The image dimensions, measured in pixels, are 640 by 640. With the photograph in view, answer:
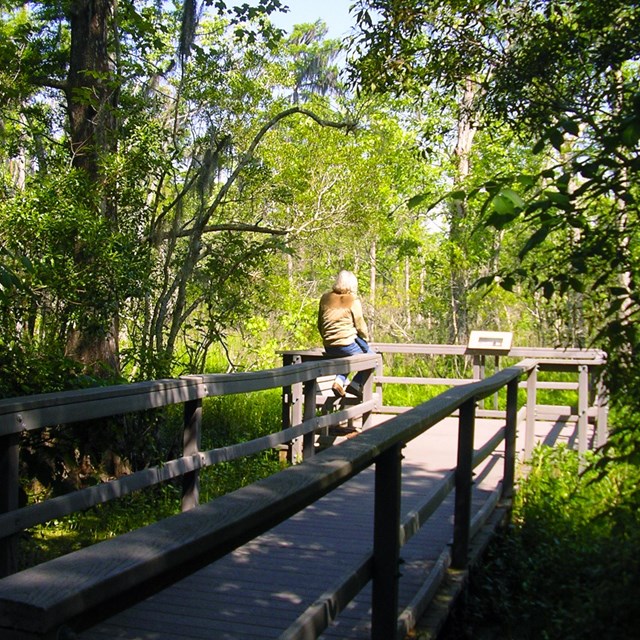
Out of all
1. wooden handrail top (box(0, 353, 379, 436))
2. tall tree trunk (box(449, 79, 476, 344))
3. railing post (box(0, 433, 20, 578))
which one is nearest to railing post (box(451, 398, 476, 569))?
wooden handrail top (box(0, 353, 379, 436))

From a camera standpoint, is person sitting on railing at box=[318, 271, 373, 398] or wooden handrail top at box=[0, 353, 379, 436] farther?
person sitting on railing at box=[318, 271, 373, 398]

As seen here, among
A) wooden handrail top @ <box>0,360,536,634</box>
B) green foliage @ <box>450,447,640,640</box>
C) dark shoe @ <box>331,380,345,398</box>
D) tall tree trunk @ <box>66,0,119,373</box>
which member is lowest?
green foliage @ <box>450,447,640,640</box>

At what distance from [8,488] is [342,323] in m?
6.33

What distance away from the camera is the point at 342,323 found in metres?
10.1

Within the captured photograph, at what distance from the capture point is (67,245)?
780 centimetres

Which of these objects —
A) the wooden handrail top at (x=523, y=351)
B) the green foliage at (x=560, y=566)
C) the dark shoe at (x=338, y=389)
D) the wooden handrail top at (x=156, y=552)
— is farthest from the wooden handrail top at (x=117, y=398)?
the wooden handrail top at (x=523, y=351)

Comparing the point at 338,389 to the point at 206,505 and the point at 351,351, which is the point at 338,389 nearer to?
the point at 351,351

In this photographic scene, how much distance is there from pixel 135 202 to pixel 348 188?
31.6 ft

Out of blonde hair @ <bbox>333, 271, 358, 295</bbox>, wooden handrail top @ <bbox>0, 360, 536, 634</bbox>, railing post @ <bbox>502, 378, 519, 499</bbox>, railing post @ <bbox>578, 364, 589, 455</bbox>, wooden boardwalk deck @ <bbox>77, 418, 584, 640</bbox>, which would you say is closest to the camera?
wooden handrail top @ <bbox>0, 360, 536, 634</bbox>

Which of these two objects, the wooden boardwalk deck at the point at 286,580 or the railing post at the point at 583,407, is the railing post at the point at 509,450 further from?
the railing post at the point at 583,407

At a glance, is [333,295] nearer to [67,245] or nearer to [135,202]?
[135,202]

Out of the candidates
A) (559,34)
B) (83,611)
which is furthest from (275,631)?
(559,34)

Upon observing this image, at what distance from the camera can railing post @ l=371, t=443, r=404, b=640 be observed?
3338 mm

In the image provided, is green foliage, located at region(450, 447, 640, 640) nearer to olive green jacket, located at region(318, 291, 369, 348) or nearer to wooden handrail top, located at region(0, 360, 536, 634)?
wooden handrail top, located at region(0, 360, 536, 634)
